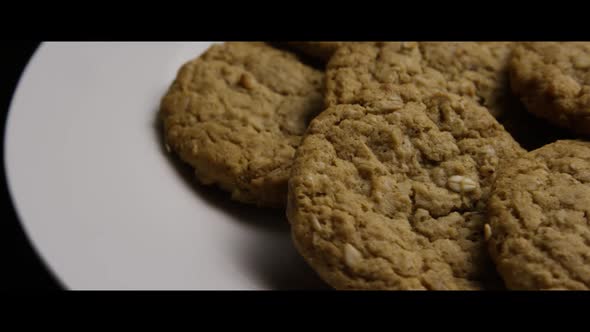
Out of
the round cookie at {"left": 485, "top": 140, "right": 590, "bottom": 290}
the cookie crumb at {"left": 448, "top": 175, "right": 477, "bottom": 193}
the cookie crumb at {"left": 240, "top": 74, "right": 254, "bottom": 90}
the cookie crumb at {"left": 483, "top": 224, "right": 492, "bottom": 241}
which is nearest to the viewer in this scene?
the round cookie at {"left": 485, "top": 140, "right": 590, "bottom": 290}

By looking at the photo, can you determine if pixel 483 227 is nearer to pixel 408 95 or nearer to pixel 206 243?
pixel 408 95

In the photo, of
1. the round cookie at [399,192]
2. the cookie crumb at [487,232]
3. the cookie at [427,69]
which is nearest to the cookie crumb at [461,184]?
the round cookie at [399,192]

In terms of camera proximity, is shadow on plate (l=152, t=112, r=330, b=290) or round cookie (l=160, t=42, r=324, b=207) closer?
shadow on plate (l=152, t=112, r=330, b=290)

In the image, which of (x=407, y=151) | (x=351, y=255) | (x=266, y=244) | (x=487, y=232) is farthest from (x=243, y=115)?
(x=487, y=232)

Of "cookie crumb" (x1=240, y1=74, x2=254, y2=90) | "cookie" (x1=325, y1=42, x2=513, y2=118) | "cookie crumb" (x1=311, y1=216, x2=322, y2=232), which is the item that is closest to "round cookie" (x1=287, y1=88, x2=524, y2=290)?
"cookie crumb" (x1=311, y1=216, x2=322, y2=232)

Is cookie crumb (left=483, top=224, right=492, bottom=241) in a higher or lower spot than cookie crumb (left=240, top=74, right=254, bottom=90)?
lower

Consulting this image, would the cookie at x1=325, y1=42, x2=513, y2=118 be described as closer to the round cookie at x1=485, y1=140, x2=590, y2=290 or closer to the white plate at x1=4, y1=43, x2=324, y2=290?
the round cookie at x1=485, y1=140, x2=590, y2=290

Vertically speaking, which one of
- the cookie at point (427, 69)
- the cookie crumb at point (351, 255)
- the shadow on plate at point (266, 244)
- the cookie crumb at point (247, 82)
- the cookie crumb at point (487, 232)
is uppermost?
the cookie at point (427, 69)

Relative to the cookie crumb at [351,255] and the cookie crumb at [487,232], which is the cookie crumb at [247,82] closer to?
the cookie crumb at [351,255]
